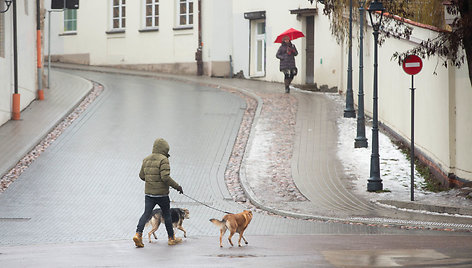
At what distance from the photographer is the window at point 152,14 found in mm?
42625

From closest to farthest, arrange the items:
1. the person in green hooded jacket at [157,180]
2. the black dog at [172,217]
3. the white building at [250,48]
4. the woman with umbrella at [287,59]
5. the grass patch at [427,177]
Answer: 1. the person in green hooded jacket at [157,180]
2. the black dog at [172,217]
3. the grass patch at [427,177]
4. the white building at [250,48]
5. the woman with umbrella at [287,59]

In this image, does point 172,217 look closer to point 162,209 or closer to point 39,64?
point 162,209

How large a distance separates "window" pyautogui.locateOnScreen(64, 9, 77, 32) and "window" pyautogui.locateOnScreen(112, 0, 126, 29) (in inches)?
104

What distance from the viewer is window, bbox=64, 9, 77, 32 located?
4603 centimetres

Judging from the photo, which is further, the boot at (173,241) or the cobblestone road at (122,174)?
the cobblestone road at (122,174)

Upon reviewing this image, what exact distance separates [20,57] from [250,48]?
44.1ft

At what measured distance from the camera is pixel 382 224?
1534cm

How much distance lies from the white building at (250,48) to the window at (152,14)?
0.06 ft

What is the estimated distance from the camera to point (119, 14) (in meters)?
44.2

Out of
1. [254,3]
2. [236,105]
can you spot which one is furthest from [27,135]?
[254,3]

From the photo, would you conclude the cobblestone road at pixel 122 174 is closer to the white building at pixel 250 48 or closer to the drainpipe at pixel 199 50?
the white building at pixel 250 48

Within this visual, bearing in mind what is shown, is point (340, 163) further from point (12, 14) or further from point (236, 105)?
point (12, 14)

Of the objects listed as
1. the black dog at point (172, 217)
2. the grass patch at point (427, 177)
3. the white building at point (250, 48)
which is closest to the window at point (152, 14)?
the white building at point (250, 48)

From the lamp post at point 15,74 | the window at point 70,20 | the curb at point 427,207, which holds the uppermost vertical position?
the window at point 70,20
